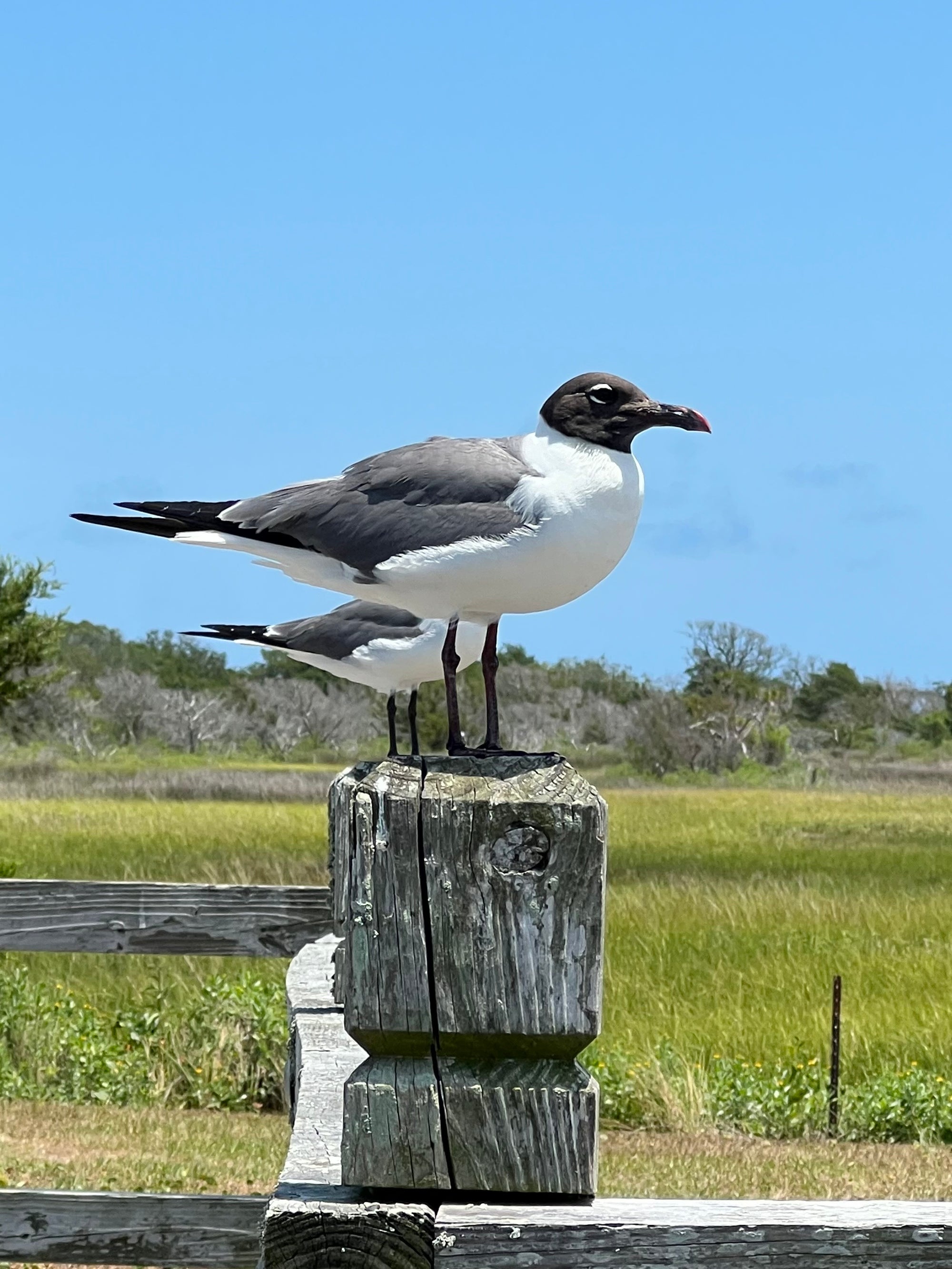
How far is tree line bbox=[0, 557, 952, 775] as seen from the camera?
54719 mm

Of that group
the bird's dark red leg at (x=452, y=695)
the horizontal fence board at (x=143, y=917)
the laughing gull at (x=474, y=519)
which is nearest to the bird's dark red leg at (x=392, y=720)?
the horizontal fence board at (x=143, y=917)

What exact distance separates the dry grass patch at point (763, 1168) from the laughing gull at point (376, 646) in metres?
2.35

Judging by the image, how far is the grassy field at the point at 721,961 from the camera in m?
9.14

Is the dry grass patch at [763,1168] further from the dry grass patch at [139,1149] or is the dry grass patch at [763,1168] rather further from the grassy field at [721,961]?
the dry grass patch at [139,1149]

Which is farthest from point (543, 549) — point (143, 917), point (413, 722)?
point (143, 917)

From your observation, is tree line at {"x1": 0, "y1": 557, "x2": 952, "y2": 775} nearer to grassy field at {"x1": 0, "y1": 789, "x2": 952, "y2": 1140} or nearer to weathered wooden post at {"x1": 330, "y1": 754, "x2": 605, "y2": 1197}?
grassy field at {"x1": 0, "y1": 789, "x2": 952, "y2": 1140}

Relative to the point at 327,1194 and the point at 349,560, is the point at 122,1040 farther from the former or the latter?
the point at 327,1194

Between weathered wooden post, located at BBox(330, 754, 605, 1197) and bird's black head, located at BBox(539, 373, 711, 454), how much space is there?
154 cm

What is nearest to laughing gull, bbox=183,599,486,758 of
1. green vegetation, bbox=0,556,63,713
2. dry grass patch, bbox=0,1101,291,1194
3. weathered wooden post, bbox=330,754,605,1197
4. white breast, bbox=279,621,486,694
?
white breast, bbox=279,621,486,694

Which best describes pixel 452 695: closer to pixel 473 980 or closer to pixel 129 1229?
pixel 473 980

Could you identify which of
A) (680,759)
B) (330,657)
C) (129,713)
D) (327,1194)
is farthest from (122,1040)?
(129,713)

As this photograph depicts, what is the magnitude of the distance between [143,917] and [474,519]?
379 centimetres

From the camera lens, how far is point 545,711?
6103 centimetres

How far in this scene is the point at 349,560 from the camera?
11.8 ft
